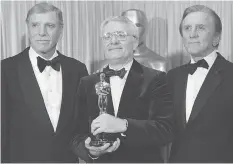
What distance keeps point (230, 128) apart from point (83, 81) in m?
1.10

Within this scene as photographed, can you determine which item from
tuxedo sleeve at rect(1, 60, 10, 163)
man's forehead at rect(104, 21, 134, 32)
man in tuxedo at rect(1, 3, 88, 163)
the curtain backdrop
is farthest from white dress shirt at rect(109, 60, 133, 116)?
the curtain backdrop

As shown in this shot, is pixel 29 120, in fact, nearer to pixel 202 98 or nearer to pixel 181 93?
pixel 181 93

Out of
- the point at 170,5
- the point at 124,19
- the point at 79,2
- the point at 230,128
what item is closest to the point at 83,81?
the point at 124,19

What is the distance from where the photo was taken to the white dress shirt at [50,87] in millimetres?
2758

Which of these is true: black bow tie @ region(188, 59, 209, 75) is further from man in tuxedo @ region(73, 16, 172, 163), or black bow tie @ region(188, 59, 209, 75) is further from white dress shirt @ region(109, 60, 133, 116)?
white dress shirt @ region(109, 60, 133, 116)

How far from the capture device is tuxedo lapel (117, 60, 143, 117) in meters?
2.37

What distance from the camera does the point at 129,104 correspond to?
93.4 inches

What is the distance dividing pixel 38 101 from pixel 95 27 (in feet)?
3.92

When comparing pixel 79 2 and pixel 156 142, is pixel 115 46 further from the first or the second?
pixel 79 2

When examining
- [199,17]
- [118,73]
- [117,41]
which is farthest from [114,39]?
[199,17]

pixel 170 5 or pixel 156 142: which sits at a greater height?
pixel 170 5

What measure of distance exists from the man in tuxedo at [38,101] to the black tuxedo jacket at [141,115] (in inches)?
13.0

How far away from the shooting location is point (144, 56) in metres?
3.39

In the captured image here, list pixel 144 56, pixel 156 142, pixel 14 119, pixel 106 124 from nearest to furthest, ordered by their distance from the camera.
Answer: pixel 106 124
pixel 156 142
pixel 14 119
pixel 144 56
